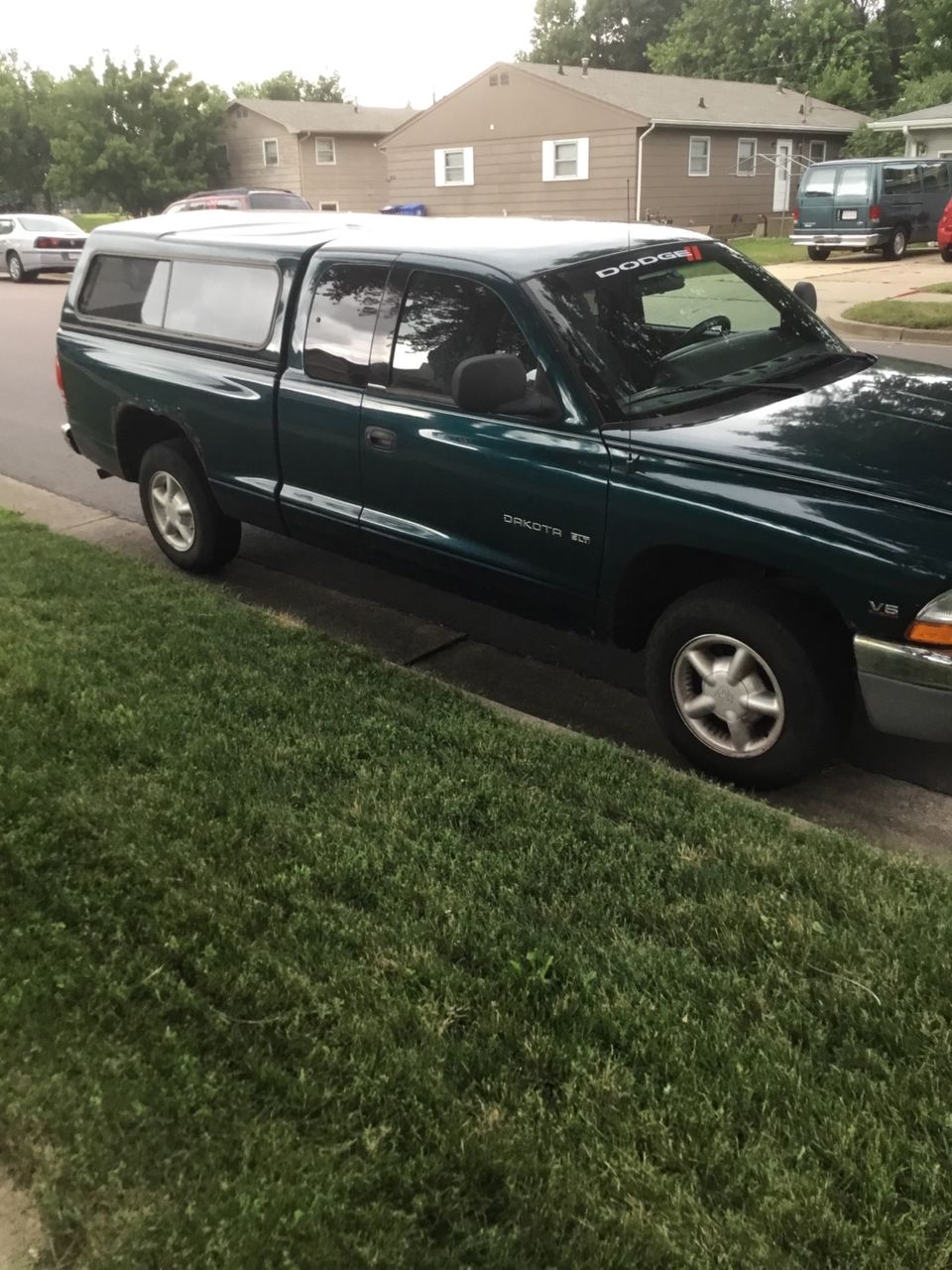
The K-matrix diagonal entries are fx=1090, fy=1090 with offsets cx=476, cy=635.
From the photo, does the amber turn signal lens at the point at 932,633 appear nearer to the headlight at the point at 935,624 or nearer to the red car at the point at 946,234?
the headlight at the point at 935,624

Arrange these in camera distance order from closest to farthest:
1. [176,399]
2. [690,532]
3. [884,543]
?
[884,543] → [690,532] → [176,399]

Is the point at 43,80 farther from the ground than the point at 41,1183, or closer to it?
farther from the ground

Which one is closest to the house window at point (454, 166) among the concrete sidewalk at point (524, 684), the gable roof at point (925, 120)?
the gable roof at point (925, 120)

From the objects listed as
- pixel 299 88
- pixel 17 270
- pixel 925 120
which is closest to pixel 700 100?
pixel 925 120

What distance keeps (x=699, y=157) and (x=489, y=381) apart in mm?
31607

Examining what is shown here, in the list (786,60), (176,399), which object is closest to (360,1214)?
(176,399)

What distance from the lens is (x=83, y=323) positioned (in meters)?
6.24

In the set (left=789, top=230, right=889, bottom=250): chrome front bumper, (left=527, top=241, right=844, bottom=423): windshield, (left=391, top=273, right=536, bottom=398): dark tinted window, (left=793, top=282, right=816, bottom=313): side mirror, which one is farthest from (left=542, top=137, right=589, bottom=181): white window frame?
(left=391, top=273, right=536, bottom=398): dark tinted window

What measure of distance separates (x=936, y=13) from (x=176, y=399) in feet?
161

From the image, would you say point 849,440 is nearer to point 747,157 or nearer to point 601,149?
point 601,149

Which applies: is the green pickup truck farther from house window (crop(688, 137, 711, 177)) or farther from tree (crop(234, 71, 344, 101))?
tree (crop(234, 71, 344, 101))

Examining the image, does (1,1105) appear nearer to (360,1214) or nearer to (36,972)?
(36,972)

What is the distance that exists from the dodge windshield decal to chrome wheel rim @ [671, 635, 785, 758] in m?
1.54

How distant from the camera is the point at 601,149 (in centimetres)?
3066
